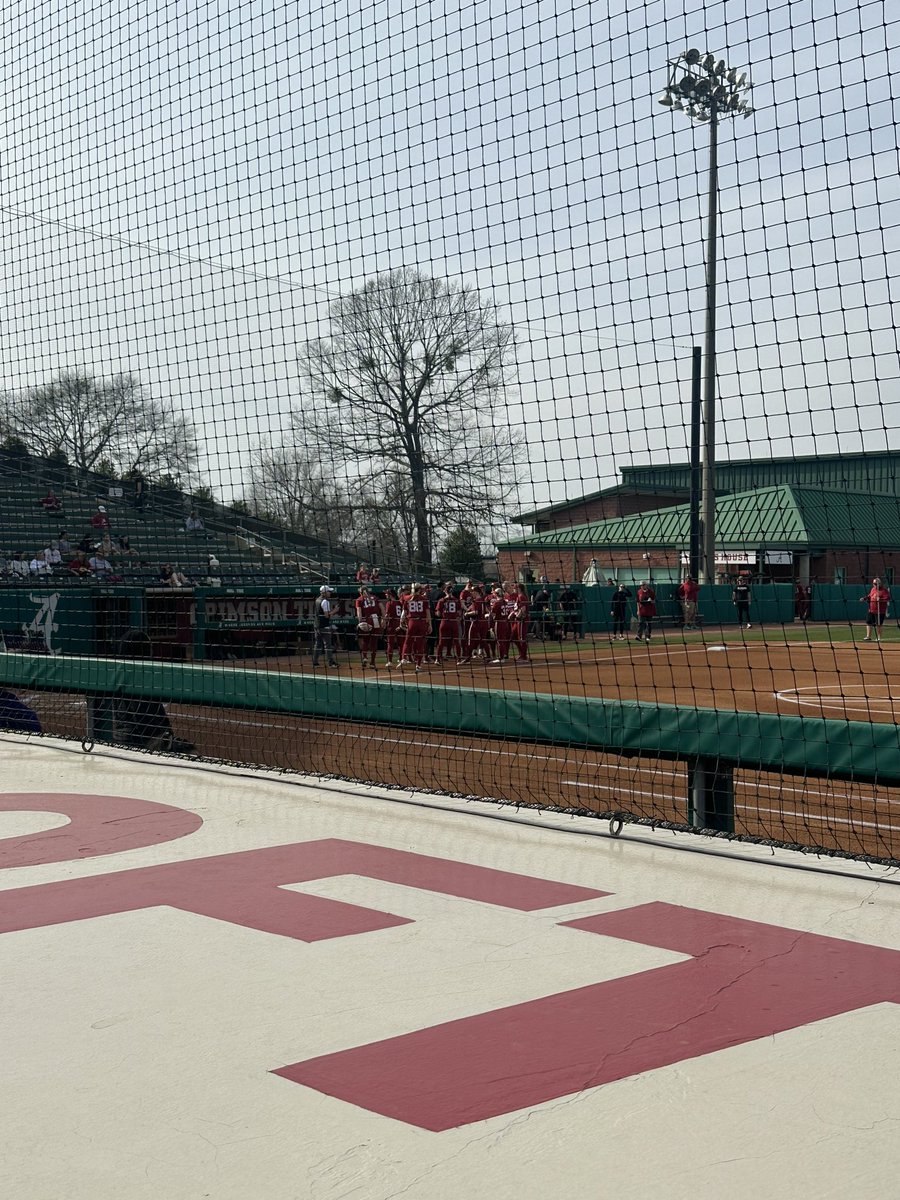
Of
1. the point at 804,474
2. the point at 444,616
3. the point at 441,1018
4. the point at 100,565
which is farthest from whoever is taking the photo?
the point at 100,565

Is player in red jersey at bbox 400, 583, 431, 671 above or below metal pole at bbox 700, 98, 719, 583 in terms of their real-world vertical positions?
below

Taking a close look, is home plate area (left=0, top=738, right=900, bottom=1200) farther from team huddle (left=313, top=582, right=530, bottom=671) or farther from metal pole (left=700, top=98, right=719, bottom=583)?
team huddle (left=313, top=582, right=530, bottom=671)

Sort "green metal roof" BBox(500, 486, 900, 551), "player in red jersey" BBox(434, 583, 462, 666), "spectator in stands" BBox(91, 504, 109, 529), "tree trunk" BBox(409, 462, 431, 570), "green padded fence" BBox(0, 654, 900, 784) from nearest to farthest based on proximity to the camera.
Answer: "green padded fence" BBox(0, 654, 900, 784) → "green metal roof" BBox(500, 486, 900, 551) → "tree trunk" BBox(409, 462, 431, 570) → "player in red jersey" BBox(434, 583, 462, 666) → "spectator in stands" BBox(91, 504, 109, 529)

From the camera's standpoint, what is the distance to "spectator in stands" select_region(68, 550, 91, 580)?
21.6 meters

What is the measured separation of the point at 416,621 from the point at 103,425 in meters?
6.14

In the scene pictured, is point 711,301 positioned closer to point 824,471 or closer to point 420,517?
point 824,471

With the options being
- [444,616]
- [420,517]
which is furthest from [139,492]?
[420,517]

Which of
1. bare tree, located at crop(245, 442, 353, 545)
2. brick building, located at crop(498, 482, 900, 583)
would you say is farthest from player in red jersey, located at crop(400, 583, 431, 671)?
brick building, located at crop(498, 482, 900, 583)

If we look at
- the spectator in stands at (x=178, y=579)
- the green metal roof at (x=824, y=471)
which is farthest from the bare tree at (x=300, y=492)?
the spectator in stands at (x=178, y=579)

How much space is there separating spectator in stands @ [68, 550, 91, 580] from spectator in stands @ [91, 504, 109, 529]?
2.04 ft

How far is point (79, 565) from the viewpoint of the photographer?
72.4 ft

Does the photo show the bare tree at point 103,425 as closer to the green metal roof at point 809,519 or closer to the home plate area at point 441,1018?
the green metal roof at point 809,519

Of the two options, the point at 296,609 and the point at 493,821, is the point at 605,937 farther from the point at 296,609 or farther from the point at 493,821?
the point at 296,609

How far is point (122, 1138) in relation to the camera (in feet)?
8.90
